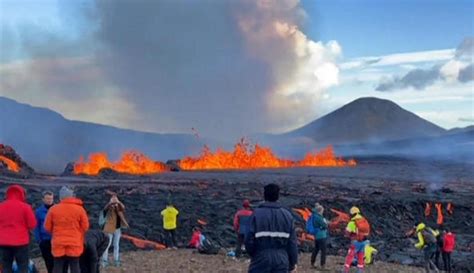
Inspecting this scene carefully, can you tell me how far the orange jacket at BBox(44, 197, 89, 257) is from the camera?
10.4 metres

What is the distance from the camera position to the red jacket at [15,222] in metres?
10.9

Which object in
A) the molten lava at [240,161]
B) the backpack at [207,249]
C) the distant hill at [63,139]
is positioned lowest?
the backpack at [207,249]

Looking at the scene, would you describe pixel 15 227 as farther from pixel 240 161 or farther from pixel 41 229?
pixel 240 161

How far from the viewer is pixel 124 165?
254 ft

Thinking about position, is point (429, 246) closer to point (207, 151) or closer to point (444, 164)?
point (207, 151)

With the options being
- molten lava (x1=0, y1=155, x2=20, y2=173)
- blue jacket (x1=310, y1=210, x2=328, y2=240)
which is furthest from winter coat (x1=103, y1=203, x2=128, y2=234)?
molten lava (x1=0, y1=155, x2=20, y2=173)

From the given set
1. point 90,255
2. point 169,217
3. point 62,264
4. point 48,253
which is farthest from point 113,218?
point 169,217

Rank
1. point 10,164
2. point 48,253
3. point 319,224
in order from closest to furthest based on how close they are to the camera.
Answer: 1. point 48,253
2. point 319,224
3. point 10,164

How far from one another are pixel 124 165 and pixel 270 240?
70.0 metres

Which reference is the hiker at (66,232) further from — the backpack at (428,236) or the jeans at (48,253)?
the backpack at (428,236)

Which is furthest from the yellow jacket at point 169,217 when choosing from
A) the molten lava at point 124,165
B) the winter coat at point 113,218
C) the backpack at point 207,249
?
the molten lava at point 124,165

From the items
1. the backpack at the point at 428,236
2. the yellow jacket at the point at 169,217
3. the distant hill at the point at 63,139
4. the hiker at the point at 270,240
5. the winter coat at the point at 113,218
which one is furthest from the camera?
the distant hill at the point at 63,139

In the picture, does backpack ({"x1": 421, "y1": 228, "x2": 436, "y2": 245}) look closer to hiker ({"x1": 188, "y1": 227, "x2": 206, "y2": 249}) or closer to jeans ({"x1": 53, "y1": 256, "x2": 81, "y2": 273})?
hiker ({"x1": 188, "y1": 227, "x2": 206, "y2": 249})

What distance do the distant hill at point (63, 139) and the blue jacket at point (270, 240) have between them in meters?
126
